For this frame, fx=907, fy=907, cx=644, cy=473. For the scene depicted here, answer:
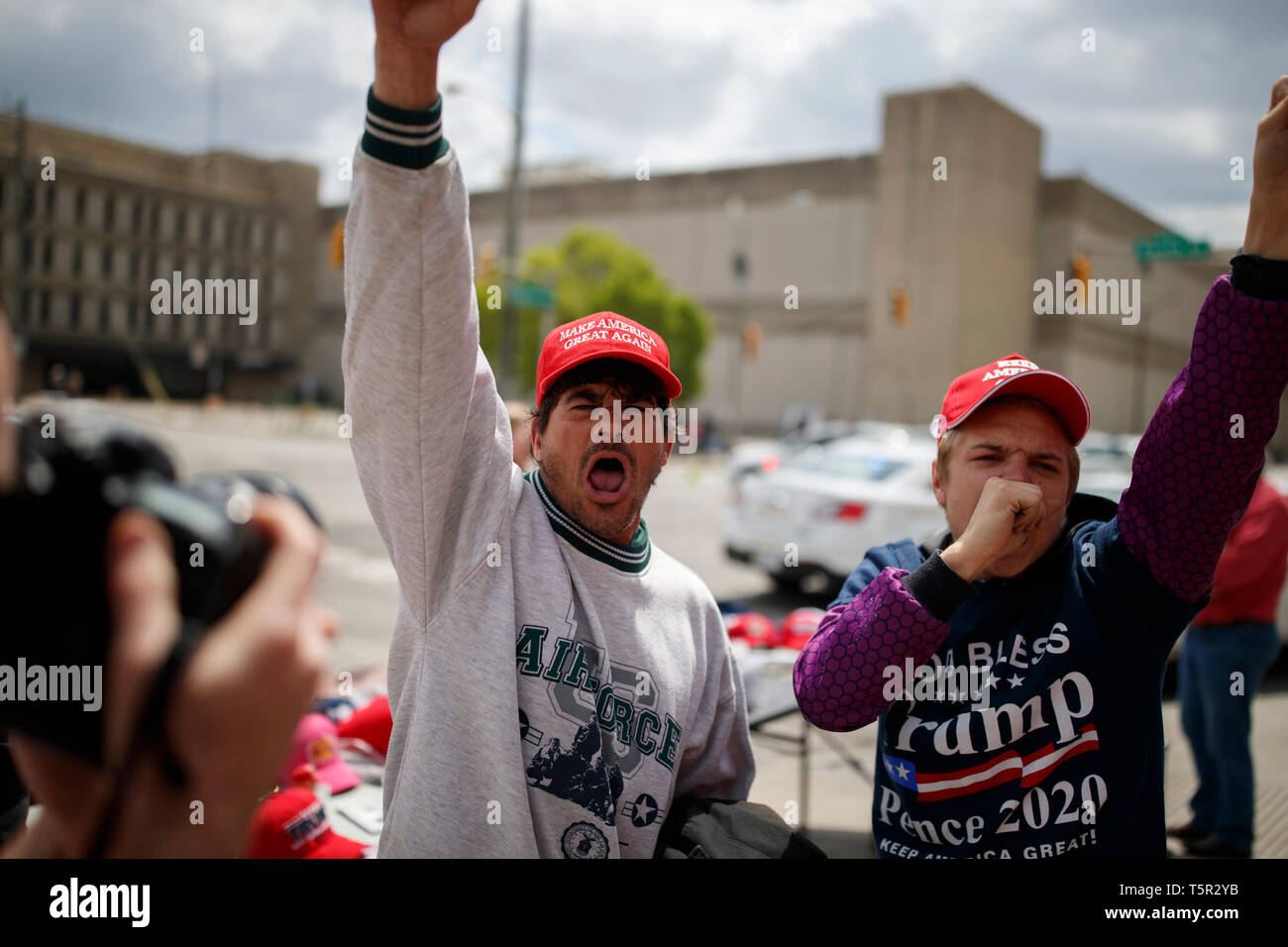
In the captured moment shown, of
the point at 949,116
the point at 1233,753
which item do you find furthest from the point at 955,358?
the point at 1233,753

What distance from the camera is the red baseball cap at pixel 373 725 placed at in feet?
9.86

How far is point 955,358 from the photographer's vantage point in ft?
147

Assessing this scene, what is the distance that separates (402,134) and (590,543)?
85 cm

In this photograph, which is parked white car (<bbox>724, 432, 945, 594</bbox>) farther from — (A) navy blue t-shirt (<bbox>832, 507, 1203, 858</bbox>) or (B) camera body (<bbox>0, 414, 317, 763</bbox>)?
(B) camera body (<bbox>0, 414, 317, 763</bbox>)

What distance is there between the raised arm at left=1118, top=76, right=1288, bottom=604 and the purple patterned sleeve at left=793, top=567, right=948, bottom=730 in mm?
421

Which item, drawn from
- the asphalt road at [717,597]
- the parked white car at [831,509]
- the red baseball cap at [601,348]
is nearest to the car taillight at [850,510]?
the parked white car at [831,509]

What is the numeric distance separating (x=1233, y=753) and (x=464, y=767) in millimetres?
4085

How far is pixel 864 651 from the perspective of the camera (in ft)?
5.23

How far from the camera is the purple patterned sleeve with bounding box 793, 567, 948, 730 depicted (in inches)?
61.0

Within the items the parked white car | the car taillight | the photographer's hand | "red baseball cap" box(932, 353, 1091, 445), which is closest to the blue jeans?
"red baseball cap" box(932, 353, 1091, 445)

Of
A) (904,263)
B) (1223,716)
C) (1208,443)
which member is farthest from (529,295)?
(904,263)

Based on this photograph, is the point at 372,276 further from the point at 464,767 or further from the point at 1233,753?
the point at 1233,753

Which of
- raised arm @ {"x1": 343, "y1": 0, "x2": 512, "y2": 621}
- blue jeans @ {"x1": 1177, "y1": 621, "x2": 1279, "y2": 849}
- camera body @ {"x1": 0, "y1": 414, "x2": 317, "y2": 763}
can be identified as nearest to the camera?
camera body @ {"x1": 0, "y1": 414, "x2": 317, "y2": 763}

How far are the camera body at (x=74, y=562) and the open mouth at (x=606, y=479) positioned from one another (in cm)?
117
